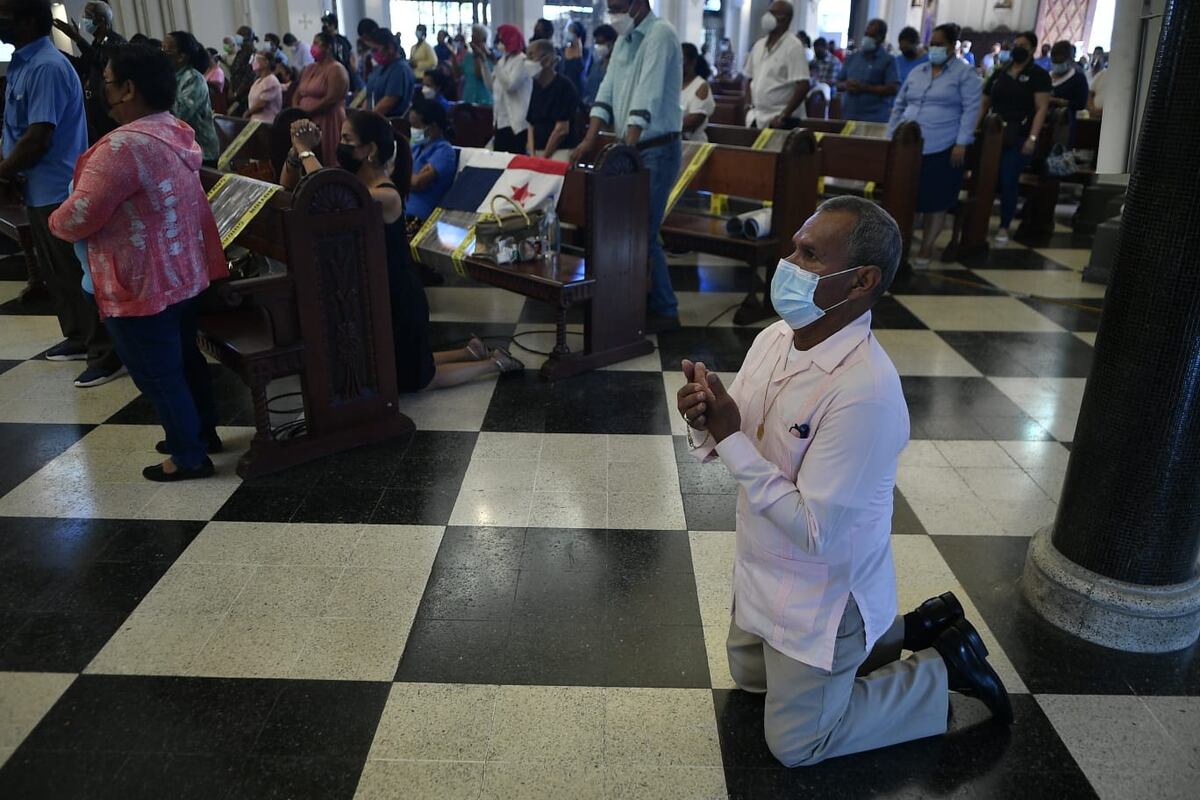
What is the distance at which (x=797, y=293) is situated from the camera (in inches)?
68.9

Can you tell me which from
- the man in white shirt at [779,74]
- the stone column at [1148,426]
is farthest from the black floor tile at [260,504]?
the man in white shirt at [779,74]

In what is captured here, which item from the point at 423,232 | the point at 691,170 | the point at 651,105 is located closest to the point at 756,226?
the point at 691,170

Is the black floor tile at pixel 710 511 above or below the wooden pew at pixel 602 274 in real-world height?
below

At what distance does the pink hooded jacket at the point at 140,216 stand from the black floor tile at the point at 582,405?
1327 millimetres

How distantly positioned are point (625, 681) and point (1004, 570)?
4.18 ft

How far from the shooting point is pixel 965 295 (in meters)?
5.94

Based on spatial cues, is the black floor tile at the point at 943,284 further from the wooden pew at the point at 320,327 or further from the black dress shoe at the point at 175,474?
the black dress shoe at the point at 175,474

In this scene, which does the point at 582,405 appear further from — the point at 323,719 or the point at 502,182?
the point at 323,719

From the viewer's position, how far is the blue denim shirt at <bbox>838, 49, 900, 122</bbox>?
821 centimetres

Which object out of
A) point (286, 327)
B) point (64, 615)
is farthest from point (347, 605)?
point (286, 327)

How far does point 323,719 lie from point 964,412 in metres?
2.99

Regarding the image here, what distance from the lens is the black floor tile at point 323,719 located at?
2.03 m

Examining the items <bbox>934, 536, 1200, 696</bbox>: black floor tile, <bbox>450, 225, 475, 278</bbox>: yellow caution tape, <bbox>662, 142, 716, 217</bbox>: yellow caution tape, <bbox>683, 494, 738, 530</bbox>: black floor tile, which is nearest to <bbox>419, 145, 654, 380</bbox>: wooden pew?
<bbox>450, 225, 475, 278</bbox>: yellow caution tape

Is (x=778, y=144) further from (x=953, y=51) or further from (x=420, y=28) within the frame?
(x=420, y=28)
